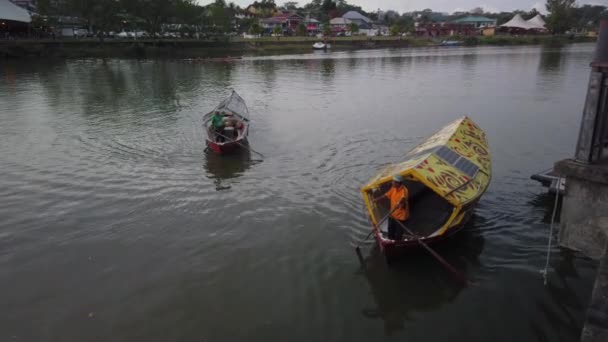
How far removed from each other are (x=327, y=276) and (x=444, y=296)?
113 inches

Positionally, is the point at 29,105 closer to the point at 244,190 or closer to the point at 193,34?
the point at 244,190

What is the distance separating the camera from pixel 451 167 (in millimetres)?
12211

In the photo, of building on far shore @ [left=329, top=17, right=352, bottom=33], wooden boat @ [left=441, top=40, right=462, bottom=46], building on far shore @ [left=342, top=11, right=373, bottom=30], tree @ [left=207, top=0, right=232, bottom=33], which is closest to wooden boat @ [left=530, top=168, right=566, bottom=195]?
tree @ [left=207, top=0, right=232, bottom=33]

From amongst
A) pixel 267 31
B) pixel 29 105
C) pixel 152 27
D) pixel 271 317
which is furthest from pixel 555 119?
pixel 267 31

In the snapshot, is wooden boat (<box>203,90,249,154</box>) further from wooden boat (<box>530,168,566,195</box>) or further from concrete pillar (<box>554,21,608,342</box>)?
concrete pillar (<box>554,21,608,342</box>)

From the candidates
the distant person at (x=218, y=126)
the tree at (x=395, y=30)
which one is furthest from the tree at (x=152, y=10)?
the distant person at (x=218, y=126)

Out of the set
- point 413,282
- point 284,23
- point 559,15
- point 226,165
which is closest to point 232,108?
point 226,165

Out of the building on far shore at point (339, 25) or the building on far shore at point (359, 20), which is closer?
the building on far shore at point (339, 25)

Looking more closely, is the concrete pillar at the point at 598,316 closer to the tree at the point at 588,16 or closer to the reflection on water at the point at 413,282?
the reflection on water at the point at 413,282

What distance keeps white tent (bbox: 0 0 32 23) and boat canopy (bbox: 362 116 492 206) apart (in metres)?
84.8

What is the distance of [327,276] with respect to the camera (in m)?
10.9

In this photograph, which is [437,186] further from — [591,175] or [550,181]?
[550,181]

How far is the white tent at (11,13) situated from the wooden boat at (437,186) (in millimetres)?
84807

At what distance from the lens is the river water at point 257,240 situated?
30.6ft
